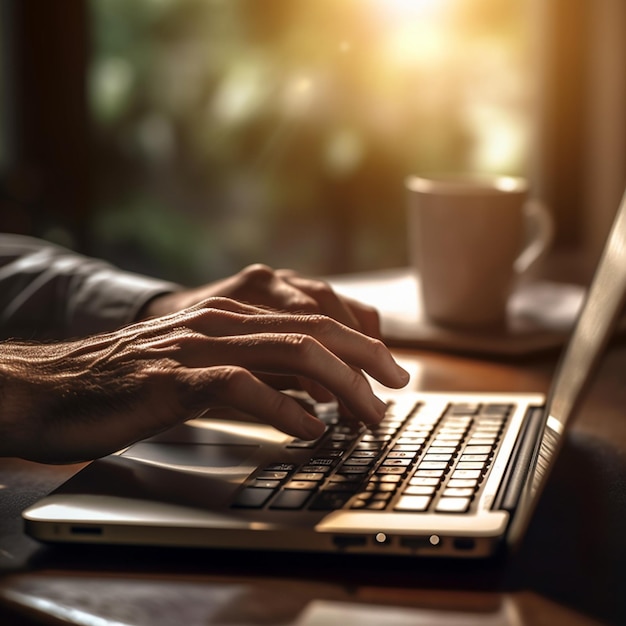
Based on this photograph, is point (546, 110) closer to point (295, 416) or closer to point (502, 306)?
point (502, 306)

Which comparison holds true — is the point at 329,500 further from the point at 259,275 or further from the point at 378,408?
the point at 259,275

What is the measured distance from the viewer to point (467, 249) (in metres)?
1.03

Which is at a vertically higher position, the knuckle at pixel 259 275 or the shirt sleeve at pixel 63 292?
the knuckle at pixel 259 275

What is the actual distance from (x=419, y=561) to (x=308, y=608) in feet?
0.21

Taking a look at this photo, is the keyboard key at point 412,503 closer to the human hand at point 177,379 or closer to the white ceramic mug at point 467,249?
the human hand at point 177,379

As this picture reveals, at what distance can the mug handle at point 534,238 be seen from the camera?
3.72 ft

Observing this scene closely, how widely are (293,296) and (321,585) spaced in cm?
38

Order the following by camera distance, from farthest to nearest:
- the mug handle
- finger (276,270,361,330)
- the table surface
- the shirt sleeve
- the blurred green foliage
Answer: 1. the blurred green foliage
2. the mug handle
3. the shirt sleeve
4. finger (276,270,361,330)
5. the table surface

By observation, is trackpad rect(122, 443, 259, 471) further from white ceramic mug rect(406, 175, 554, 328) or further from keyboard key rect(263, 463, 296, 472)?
white ceramic mug rect(406, 175, 554, 328)

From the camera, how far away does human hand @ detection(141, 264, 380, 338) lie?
2.52 ft

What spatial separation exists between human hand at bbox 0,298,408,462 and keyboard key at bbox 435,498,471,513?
0.09 m

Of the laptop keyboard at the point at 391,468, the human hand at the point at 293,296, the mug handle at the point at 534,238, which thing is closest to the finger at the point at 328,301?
the human hand at the point at 293,296

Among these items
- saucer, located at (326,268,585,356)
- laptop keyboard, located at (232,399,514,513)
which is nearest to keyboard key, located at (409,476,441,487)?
laptop keyboard, located at (232,399,514,513)

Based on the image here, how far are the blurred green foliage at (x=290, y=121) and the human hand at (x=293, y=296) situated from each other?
115 centimetres
